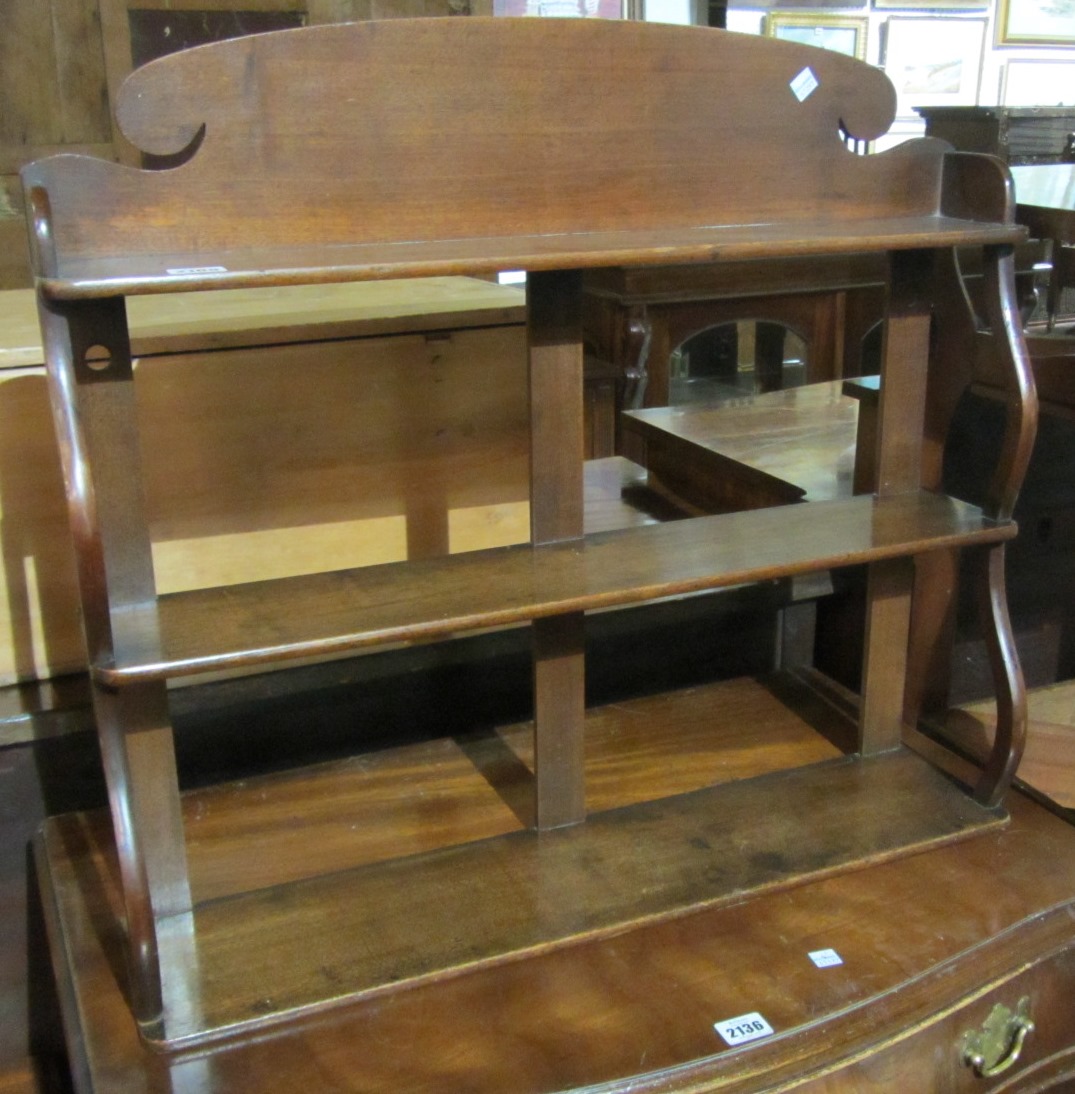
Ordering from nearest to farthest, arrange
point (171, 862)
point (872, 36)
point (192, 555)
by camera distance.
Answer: point (171, 862), point (192, 555), point (872, 36)

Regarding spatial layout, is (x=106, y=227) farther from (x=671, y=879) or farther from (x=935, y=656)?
(x=935, y=656)

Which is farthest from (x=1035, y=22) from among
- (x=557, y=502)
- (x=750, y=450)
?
(x=557, y=502)

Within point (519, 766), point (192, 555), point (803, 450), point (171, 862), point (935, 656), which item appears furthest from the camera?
point (803, 450)

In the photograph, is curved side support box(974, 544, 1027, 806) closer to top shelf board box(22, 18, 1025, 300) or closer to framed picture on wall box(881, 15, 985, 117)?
Result: top shelf board box(22, 18, 1025, 300)

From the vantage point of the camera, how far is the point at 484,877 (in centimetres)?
122

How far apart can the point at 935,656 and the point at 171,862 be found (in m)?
0.99

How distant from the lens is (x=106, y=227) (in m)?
0.99

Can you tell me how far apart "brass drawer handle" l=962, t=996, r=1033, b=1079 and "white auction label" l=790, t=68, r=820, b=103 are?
88 centimetres

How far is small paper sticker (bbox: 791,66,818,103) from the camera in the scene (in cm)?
119

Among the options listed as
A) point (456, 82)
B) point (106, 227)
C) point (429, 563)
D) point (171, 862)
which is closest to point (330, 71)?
point (456, 82)

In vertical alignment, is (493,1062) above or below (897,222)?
below

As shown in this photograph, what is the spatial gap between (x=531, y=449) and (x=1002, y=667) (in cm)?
56

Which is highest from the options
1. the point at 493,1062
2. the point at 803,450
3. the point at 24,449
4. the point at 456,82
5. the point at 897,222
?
the point at 456,82

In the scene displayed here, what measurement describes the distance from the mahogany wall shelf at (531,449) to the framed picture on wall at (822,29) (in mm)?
2898
